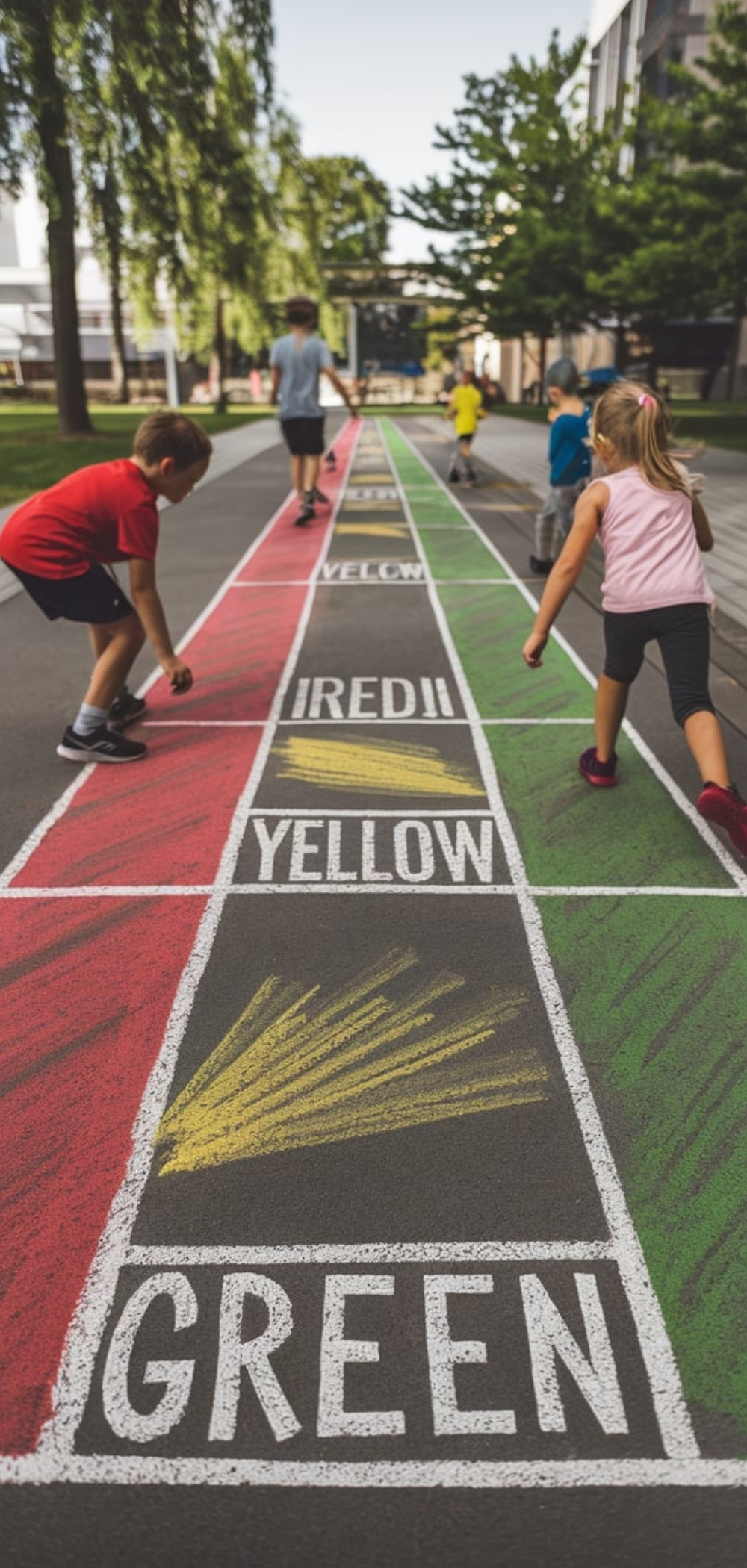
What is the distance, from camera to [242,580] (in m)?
10.1

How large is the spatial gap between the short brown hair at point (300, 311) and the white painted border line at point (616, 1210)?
816cm

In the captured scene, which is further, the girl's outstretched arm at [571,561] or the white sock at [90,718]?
the white sock at [90,718]

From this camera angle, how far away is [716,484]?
54.1 feet

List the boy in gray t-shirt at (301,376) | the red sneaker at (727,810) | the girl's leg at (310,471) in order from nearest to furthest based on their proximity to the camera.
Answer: the red sneaker at (727,810) < the boy in gray t-shirt at (301,376) < the girl's leg at (310,471)

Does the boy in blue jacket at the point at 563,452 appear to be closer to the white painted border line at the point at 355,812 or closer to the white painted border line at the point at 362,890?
the white painted border line at the point at 355,812

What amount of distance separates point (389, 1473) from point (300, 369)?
11125 millimetres

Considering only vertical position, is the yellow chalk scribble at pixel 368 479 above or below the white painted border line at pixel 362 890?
above

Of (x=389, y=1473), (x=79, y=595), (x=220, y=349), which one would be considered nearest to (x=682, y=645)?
(x=79, y=595)

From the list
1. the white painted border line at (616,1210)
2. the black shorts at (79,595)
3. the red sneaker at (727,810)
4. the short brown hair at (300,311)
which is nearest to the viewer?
the white painted border line at (616,1210)

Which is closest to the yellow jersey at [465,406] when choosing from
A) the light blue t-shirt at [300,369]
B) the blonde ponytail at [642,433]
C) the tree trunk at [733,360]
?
the light blue t-shirt at [300,369]

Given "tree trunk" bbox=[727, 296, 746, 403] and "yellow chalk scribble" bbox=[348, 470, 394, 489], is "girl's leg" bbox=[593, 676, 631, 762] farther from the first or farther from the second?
"tree trunk" bbox=[727, 296, 746, 403]

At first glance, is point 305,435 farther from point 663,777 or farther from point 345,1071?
point 345,1071

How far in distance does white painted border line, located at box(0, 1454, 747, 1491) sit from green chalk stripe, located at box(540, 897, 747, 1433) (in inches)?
6.6

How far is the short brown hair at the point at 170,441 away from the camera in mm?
5113
